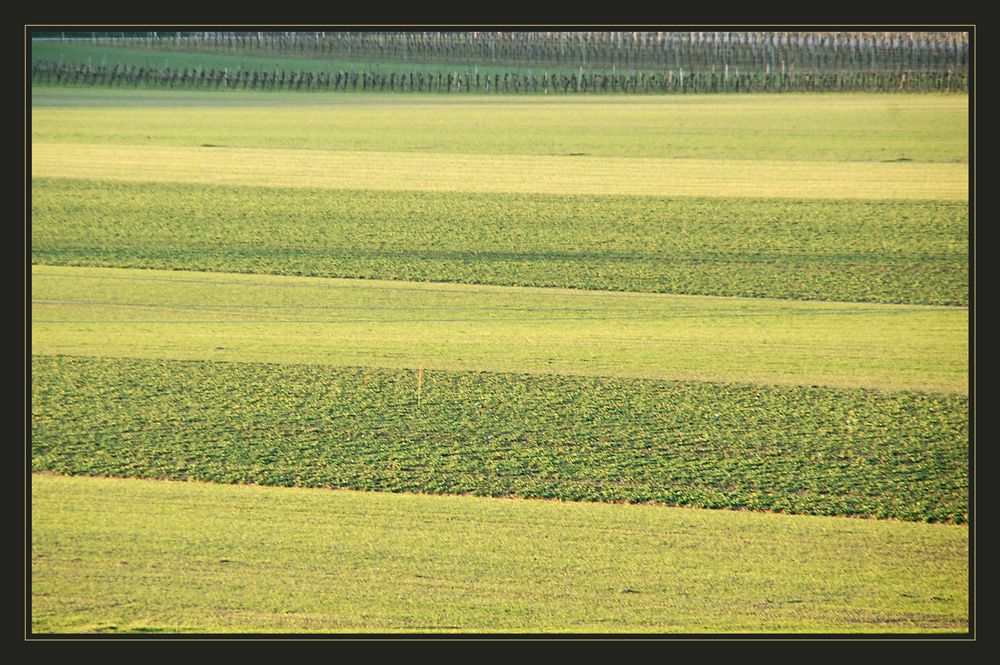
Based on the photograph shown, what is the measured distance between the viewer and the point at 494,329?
1703cm

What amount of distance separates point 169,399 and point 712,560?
27.4 ft

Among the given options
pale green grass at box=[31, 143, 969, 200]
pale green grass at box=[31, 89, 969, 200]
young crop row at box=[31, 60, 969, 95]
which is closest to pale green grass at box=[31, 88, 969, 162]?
pale green grass at box=[31, 89, 969, 200]

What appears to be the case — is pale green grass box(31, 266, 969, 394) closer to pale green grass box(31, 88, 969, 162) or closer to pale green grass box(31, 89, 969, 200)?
pale green grass box(31, 89, 969, 200)

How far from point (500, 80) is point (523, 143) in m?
17.2

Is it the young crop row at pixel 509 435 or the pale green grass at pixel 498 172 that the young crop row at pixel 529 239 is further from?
the young crop row at pixel 509 435

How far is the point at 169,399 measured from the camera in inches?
539

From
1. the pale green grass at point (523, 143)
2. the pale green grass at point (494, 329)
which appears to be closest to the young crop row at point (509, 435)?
the pale green grass at point (494, 329)

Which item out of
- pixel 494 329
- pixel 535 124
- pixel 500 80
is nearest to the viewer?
pixel 494 329

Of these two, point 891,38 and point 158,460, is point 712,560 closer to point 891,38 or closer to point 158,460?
point 158,460

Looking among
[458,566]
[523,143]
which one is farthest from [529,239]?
[458,566]

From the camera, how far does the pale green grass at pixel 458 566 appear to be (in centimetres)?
882

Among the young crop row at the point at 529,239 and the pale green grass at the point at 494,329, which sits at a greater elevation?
the young crop row at the point at 529,239

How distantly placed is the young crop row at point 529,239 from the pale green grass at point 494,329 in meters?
0.94

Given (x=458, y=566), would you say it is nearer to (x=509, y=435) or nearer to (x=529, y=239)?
(x=509, y=435)
